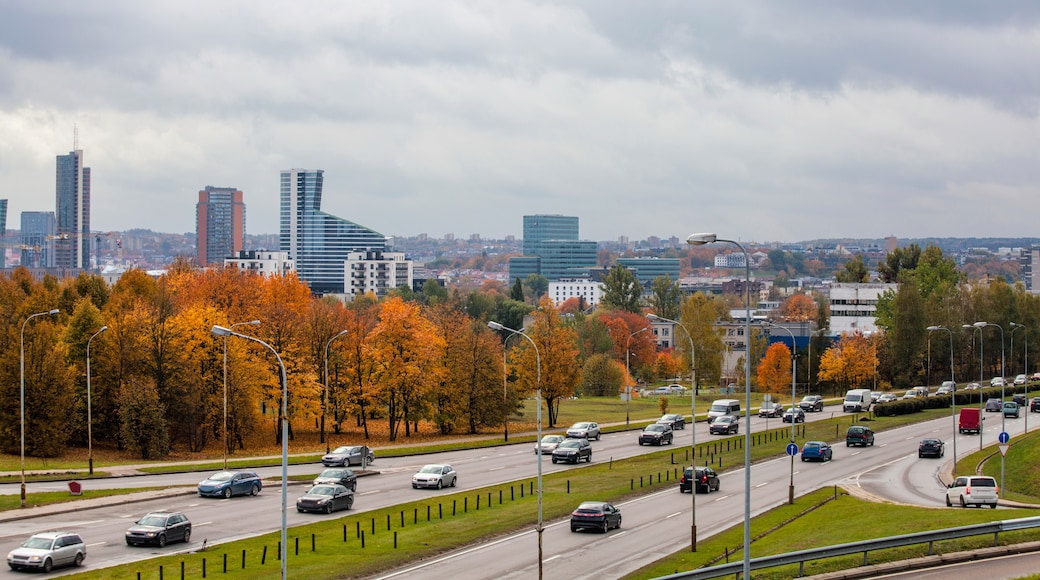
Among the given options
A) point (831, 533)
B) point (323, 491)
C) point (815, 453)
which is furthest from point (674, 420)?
point (831, 533)

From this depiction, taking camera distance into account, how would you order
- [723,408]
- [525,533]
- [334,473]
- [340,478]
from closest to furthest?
1. [525,533]
2. [340,478]
3. [334,473]
4. [723,408]

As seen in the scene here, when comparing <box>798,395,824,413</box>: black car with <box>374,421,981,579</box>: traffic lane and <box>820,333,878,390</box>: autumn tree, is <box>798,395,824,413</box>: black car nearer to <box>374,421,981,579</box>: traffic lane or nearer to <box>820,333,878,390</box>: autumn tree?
<box>820,333,878,390</box>: autumn tree

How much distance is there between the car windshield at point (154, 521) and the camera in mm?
42281

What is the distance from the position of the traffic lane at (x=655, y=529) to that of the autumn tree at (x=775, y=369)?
203 ft

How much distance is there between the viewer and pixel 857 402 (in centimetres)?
10788

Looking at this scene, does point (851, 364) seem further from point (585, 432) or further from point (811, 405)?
point (585, 432)

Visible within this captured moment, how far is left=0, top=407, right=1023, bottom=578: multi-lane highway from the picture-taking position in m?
41.1

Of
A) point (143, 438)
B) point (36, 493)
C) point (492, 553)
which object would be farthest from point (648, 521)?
point (143, 438)

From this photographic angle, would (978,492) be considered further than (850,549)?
Yes

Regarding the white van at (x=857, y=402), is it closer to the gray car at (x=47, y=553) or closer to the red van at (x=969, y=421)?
the red van at (x=969, y=421)

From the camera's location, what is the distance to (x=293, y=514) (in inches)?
2012

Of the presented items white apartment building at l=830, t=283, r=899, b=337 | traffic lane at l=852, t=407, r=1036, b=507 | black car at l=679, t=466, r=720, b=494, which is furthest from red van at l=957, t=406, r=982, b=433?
white apartment building at l=830, t=283, r=899, b=337

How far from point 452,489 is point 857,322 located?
453 feet

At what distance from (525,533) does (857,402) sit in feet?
226
